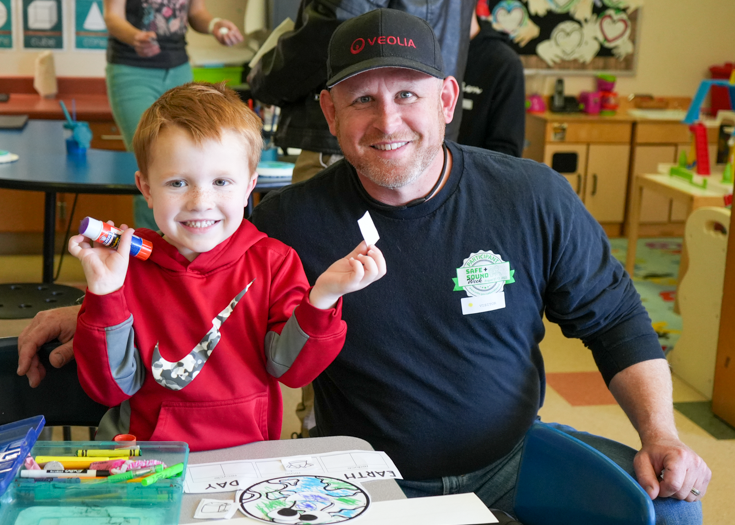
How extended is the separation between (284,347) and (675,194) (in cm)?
318

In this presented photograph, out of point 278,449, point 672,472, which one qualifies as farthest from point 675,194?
point 278,449

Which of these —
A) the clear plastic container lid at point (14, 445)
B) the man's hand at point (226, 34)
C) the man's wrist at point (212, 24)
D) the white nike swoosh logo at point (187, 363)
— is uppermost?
the man's wrist at point (212, 24)

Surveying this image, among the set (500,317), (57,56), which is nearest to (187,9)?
(57,56)

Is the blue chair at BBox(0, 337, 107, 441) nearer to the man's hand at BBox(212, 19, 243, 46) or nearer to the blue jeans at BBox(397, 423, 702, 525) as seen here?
the blue jeans at BBox(397, 423, 702, 525)

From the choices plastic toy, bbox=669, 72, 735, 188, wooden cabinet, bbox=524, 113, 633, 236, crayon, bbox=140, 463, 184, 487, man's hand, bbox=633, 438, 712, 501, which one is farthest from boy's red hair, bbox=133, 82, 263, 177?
wooden cabinet, bbox=524, 113, 633, 236

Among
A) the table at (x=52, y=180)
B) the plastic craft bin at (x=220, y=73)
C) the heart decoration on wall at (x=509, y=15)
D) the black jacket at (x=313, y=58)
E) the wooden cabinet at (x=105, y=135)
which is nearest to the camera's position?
the black jacket at (x=313, y=58)

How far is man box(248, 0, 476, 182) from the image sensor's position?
1.91 metres

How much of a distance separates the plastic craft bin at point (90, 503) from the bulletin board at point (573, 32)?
5221 millimetres

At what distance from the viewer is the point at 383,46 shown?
1.35 m

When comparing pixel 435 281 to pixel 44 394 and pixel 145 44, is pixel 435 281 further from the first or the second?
pixel 145 44

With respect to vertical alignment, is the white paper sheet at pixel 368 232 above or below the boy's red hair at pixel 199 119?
below

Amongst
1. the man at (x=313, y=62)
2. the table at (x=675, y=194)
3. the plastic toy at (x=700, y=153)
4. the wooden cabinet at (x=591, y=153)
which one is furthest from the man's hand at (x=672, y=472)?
the wooden cabinet at (x=591, y=153)

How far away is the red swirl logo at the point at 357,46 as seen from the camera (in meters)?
1.36

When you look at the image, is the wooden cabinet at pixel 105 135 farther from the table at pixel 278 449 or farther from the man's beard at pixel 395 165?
the table at pixel 278 449
